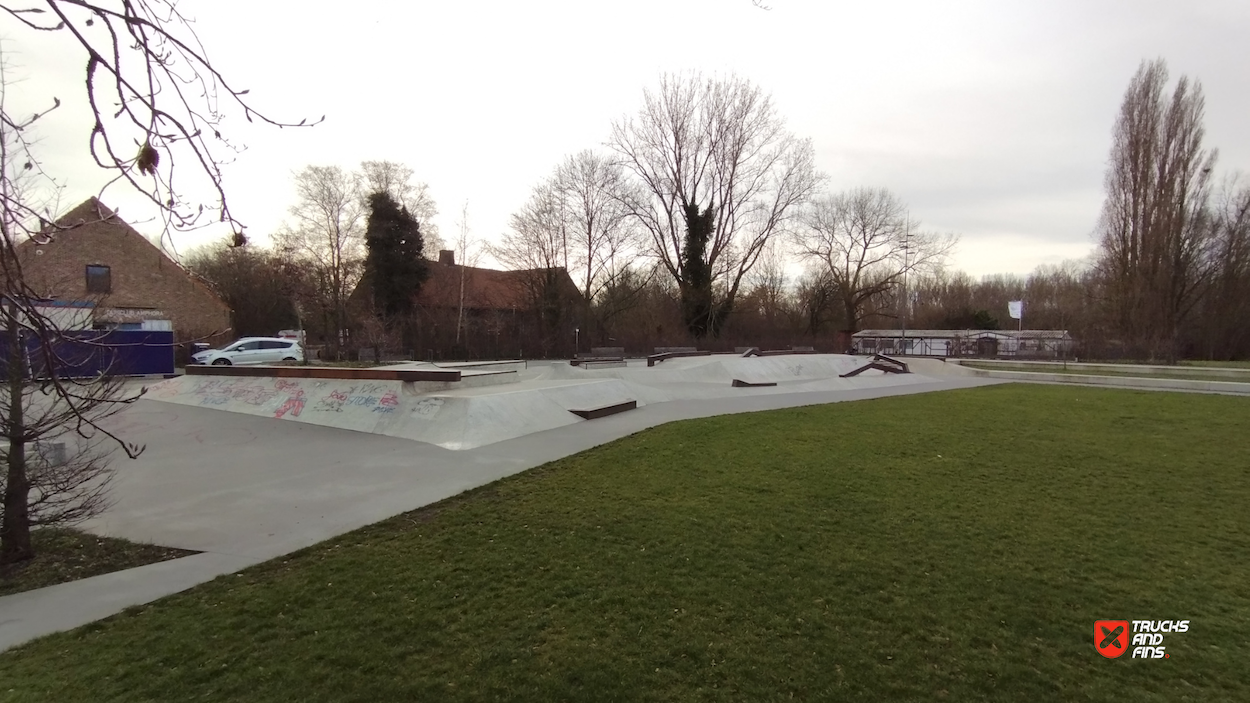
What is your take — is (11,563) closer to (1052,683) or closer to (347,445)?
(347,445)

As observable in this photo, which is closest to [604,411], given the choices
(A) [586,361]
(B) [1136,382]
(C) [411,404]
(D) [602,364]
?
(C) [411,404]

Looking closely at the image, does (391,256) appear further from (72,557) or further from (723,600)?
(723,600)

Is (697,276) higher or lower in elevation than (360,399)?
higher

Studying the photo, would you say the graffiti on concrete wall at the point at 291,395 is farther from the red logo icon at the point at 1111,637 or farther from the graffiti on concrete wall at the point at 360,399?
the red logo icon at the point at 1111,637

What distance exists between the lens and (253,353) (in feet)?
84.4

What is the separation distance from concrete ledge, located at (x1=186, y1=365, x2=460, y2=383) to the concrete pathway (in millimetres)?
1600

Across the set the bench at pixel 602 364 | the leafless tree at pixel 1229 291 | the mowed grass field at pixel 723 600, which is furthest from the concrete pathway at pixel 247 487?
the leafless tree at pixel 1229 291

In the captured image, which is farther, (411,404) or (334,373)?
(334,373)

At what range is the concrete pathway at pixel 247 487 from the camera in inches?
167

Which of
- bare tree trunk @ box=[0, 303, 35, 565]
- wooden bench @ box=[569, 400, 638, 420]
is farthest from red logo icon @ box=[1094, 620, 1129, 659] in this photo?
wooden bench @ box=[569, 400, 638, 420]

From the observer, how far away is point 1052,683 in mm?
3064

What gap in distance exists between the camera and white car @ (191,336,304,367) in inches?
982

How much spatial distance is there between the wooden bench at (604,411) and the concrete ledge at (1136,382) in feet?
60.8

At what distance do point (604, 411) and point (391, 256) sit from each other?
23.5 m
